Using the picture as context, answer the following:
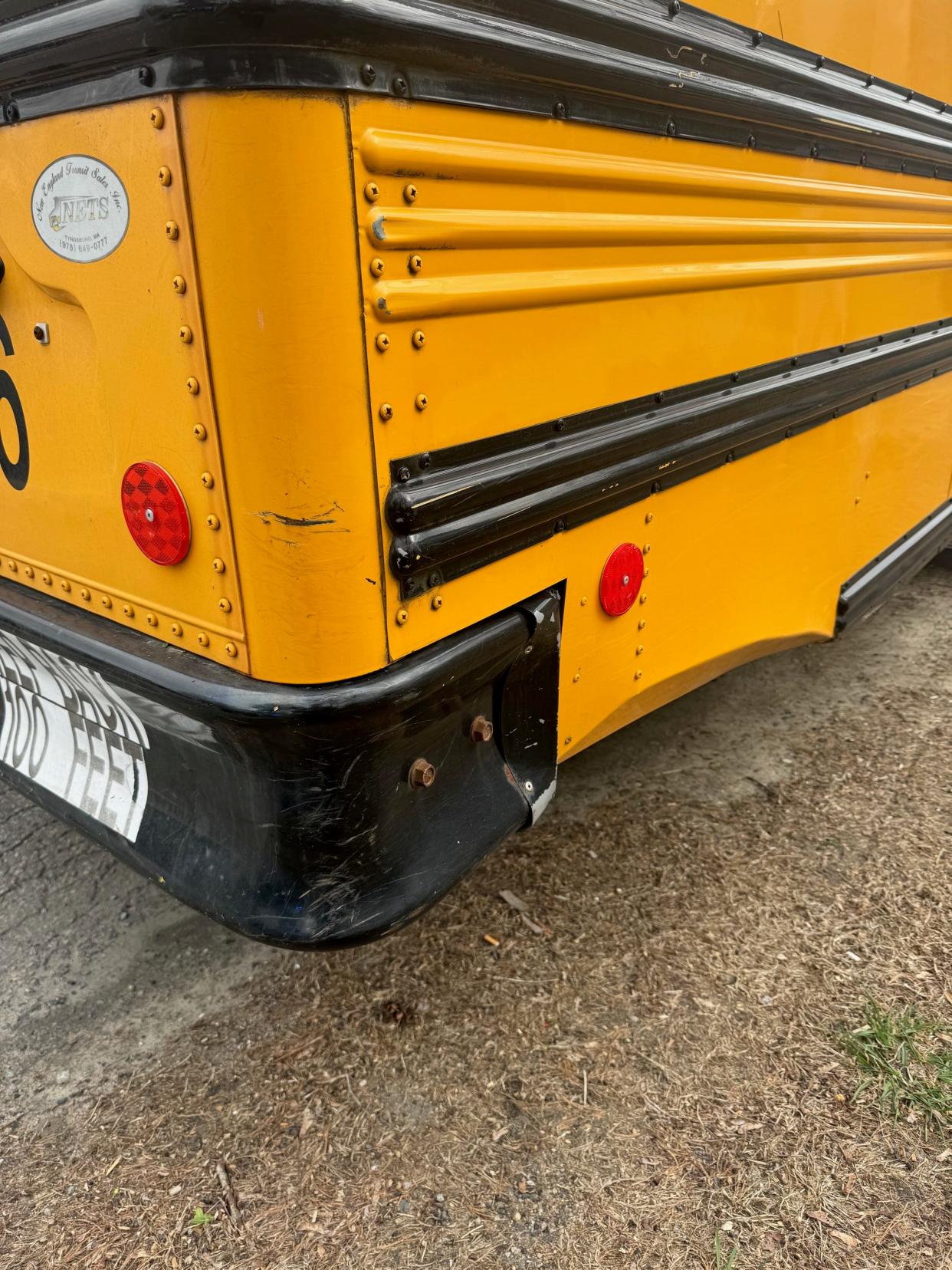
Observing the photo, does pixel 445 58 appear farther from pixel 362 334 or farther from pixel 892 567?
pixel 892 567

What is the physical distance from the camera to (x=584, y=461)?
161 centimetres

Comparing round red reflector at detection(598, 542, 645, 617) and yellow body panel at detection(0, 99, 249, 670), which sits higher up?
yellow body panel at detection(0, 99, 249, 670)

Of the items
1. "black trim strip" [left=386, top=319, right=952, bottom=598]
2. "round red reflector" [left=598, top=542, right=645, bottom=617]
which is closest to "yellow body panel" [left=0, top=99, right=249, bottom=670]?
"black trim strip" [left=386, top=319, right=952, bottom=598]

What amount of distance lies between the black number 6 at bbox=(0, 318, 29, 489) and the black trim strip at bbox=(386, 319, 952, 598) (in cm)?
75

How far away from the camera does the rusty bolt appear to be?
1.45 m

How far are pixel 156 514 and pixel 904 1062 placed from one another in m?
1.82

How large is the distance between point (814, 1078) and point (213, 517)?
1629 millimetres

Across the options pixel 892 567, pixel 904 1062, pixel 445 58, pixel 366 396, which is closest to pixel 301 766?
pixel 366 396

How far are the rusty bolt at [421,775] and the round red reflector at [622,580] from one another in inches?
21.0

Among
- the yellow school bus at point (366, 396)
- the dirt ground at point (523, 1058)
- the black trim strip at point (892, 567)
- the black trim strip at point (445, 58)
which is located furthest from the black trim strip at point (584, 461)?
the dirt ground at point (523, 1058)

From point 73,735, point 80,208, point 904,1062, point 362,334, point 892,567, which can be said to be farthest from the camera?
point 892,567

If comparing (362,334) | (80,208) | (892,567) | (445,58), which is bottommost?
(892,567)

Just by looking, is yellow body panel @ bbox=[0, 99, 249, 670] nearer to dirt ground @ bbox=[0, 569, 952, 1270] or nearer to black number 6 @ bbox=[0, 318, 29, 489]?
black number 6 @ bbox=[0, 318, 29, 489]

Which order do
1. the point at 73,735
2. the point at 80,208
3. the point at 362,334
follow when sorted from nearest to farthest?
Result: the point at 362,334, the point at 80,208, the point at 73,735
